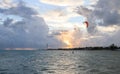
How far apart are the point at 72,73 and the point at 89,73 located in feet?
15.5

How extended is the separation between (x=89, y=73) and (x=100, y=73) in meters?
3.07

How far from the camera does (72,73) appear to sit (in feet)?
237

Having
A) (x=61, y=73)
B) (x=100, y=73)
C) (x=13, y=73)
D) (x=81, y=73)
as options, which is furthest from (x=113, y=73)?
(x=13, y=73)

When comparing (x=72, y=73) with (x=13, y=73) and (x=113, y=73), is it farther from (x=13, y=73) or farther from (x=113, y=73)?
(x=13, y=73)

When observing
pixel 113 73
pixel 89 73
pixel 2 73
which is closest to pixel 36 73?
pixel 2 73

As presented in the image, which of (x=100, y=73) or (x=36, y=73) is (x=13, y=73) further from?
(x=100, y=73)

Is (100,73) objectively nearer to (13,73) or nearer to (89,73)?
(89,73)

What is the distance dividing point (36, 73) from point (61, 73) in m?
7.28

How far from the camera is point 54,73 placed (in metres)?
72.0

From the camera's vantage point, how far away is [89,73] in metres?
72.1

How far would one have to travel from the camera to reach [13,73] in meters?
71.9

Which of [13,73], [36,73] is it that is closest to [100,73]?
[36,73]

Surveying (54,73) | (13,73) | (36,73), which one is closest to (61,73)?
(54,73)

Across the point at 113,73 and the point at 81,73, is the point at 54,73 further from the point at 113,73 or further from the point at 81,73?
the point at 113,73
